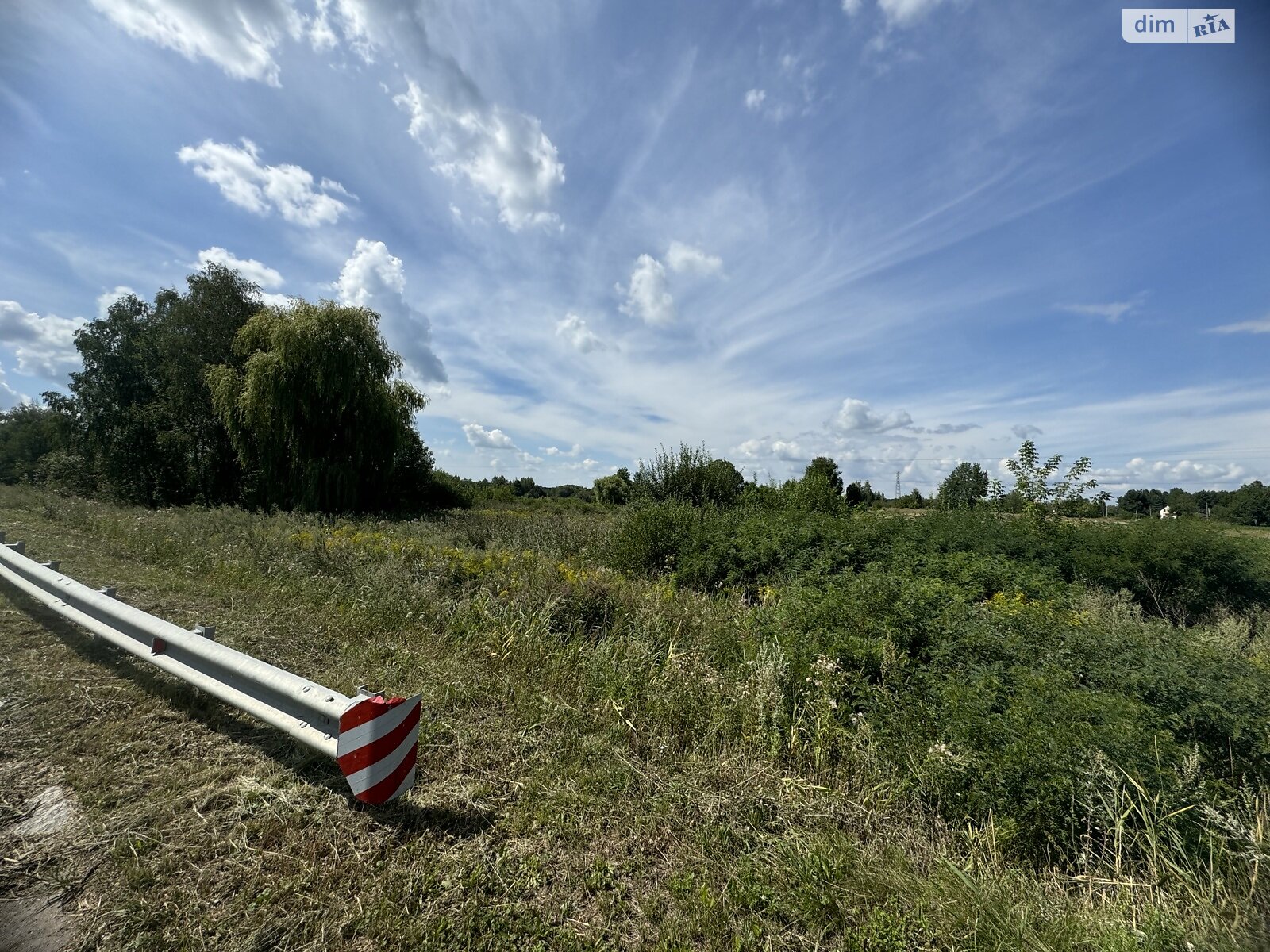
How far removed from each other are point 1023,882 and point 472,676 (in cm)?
321

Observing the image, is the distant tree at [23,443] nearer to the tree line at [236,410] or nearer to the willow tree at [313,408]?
the tree line at [236,410]

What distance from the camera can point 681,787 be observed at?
2564 mm

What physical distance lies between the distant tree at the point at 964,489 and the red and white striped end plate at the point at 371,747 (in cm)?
1346

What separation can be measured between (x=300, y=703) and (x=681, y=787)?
1904mm

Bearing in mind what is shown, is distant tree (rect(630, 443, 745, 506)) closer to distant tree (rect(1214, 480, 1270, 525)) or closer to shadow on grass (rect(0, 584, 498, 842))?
shadow on grass (rect(0, 584, 498, 842))

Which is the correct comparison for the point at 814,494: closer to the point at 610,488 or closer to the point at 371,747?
the point at 371,747

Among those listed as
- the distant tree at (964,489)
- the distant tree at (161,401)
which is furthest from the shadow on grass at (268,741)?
the distant tree at (161,401)

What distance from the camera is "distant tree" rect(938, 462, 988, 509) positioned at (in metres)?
13.7

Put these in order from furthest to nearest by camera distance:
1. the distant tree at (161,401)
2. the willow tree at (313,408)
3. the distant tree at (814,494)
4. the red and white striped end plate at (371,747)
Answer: the distant tree at (161,401), the willow tree at (313,408), the distant tree at (814,494), the red and white striped end plate at (371,747)

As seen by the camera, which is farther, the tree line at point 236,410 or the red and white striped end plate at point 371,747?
the tree line at point 236,410

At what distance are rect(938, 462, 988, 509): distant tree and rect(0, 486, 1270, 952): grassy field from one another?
9475mm

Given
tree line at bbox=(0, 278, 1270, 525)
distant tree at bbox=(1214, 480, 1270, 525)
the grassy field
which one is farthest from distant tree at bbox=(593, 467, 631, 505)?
distant tree at bbox=(1214, 480, 1270, 525)

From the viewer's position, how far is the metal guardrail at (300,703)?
216cm

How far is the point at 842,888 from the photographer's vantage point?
6.45 ft
